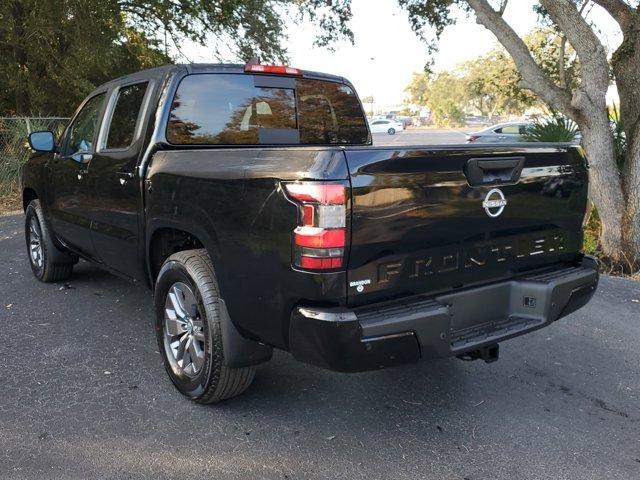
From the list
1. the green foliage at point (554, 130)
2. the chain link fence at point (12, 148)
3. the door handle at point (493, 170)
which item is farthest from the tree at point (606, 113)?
the chain link fence at point (12, 148)

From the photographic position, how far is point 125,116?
397 centimetres

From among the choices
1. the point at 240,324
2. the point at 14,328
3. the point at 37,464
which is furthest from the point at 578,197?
the point at 14,328

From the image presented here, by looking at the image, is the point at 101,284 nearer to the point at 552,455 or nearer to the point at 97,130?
the point at 97,130

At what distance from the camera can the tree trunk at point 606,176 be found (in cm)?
698

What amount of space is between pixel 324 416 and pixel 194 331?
2.82 ft

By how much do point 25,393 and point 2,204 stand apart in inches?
378

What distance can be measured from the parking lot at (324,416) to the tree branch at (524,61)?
3996mm

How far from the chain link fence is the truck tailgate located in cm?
1145

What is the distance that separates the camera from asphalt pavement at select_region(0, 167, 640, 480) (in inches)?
104

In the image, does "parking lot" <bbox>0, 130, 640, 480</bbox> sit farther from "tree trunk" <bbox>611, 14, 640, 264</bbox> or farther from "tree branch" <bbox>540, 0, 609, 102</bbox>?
"tree branch" <bbox>540, 0, 609, 102</bbox>

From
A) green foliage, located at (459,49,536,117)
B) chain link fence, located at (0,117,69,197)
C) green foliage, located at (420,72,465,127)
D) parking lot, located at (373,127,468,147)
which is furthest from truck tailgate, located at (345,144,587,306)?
green foliage, located at (420,72,465,127)

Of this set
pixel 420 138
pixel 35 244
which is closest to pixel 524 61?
pixel 35 244

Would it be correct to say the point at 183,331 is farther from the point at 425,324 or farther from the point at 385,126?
the point at 385,126

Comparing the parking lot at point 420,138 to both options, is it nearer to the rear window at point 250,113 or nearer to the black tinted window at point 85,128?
the rear window at point 250,113
